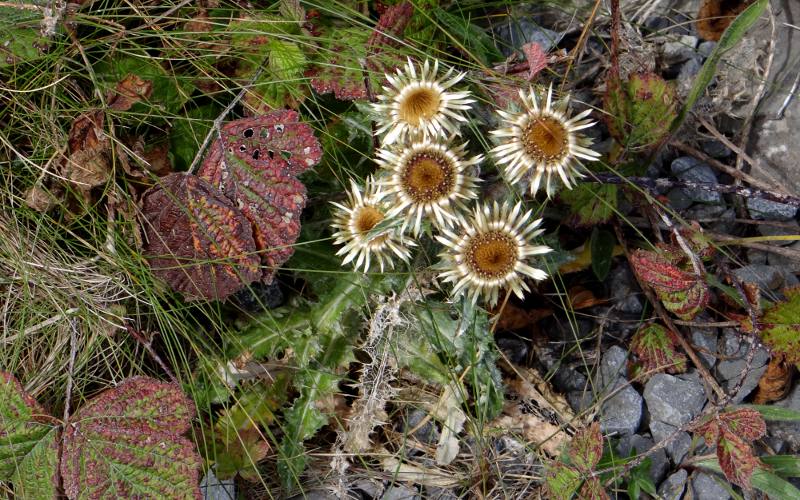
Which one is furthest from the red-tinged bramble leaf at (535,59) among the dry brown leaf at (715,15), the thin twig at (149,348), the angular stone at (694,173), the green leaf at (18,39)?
the green leaf at (18,39)

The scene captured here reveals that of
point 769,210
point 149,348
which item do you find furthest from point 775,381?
point 149,348

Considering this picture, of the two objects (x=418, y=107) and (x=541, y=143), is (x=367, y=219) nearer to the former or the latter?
(x=418, y=107)

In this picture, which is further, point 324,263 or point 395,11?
point 324,263

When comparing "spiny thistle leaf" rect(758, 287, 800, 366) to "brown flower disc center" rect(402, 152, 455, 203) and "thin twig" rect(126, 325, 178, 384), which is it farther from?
"thin twig" rect(126, 325, 178, 384)

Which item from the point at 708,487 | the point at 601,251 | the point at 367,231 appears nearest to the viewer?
the point at 367,231

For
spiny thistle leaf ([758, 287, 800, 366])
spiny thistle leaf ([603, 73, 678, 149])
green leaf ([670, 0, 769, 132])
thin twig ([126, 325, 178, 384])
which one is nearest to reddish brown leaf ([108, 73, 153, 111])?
thin twig ([126, 325, 178, 384])

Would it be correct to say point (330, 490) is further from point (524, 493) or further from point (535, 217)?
point (535, 217)

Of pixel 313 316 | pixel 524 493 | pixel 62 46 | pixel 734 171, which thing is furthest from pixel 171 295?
pixel 734 171
